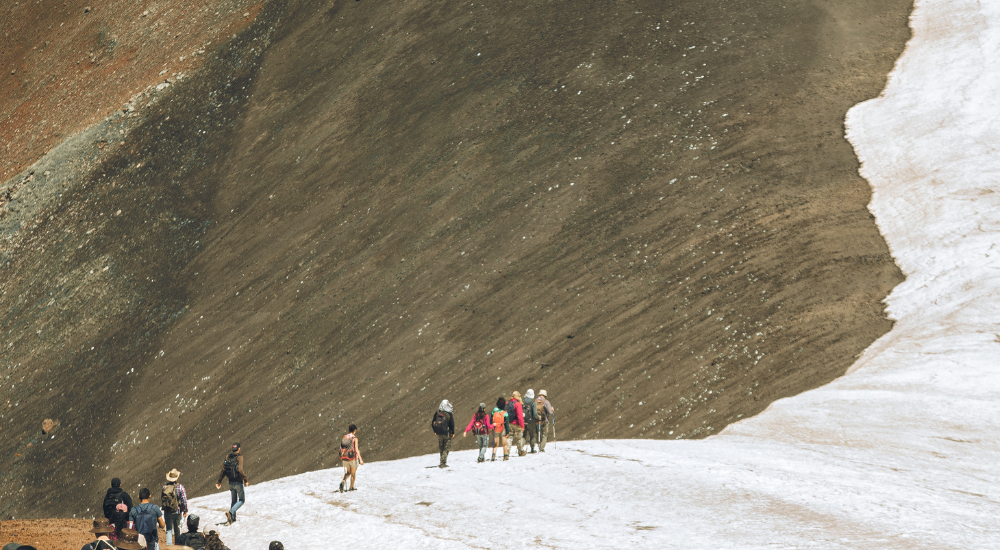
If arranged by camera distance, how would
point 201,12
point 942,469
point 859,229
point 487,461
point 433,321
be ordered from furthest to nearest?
point 201,12
point 433,321
point 859,229
point 487,461
point 942,469

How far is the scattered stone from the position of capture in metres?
29.9

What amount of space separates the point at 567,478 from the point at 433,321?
12322mm

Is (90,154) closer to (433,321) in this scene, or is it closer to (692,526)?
(433,321)

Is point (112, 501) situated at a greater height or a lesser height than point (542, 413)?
lesser

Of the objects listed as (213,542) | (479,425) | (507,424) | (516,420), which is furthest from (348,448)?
(213,542)

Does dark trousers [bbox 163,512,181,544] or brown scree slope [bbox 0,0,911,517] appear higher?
brown scree slope [bbox 0,0,911,517]

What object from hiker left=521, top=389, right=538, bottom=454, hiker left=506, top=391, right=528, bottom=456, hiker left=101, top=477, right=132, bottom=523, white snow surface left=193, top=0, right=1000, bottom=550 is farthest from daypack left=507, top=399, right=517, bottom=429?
hiker left=101, top=477, right=132, bottom=523

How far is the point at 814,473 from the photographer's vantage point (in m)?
13.2

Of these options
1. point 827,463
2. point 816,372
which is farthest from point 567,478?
point 816,372

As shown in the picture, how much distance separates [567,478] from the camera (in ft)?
48.0

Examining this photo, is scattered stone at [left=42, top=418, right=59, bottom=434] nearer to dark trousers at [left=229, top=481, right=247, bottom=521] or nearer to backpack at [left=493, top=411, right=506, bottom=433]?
dark trousers at [left=229, top=481, right=247, bottom=521]

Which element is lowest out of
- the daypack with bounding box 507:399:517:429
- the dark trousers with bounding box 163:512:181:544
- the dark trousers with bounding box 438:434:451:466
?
the dark trousers with bounding box 163:512:181:544

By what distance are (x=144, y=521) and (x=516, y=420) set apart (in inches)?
299

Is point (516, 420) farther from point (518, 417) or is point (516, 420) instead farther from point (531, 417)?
point (531, 417)
